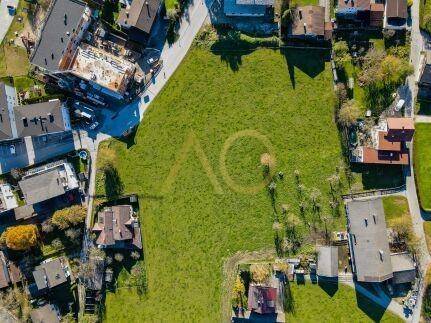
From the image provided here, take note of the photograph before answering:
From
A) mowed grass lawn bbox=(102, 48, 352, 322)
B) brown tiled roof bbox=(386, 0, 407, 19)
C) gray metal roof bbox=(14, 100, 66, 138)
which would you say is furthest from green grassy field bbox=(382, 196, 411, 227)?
gray metal roof bbox=(14, 100, 66, 138)

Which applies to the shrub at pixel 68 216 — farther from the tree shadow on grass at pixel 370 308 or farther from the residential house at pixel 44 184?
the tree shadow on grass at pixel 370 308

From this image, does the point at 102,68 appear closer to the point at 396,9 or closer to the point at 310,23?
the point at 310,23

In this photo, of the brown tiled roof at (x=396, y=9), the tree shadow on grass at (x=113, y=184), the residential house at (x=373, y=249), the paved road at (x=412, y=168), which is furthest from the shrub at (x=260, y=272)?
the brown tiled roof at (x=396, y=9)

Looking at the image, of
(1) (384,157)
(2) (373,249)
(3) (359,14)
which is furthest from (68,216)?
(3) (359,14)

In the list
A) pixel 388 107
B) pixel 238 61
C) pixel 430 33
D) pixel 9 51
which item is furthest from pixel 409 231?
pixel 9 51

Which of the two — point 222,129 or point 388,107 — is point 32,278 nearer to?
point 222,129

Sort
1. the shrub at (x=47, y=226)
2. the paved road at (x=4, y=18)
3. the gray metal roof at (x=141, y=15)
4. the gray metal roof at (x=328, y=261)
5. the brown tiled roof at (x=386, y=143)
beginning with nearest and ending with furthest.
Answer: the brown tiled roof at (x=386, y=143) < the gray metal roof at (x=141, y=15) < the gray metal roof at (x=328, y=261) < the shrub at (x=47, y=226) < the paved road at (x=4, y=18)
